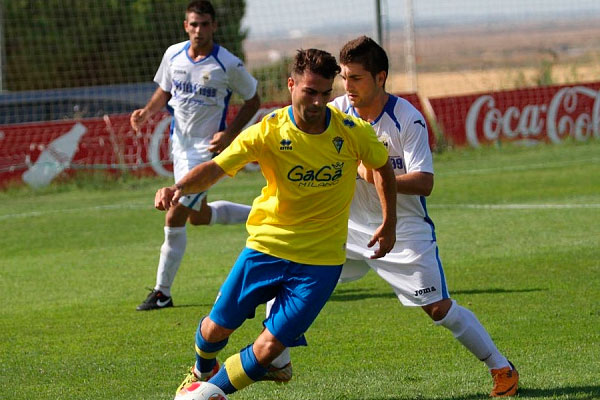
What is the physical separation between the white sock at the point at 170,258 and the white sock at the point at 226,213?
82cm

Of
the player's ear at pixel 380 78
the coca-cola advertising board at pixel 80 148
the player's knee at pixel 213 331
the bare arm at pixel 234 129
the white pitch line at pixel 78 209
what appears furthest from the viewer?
the coca-cola advertising board at pixel 80 148

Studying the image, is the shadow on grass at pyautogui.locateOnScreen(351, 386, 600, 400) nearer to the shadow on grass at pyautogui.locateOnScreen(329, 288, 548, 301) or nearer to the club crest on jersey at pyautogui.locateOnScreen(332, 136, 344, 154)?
the club crest on jersey at pyautogui.locateOnScreen(332, 136, 344, 154)

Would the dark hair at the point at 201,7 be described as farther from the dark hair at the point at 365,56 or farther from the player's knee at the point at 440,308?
the player's knee at the point at 440,308

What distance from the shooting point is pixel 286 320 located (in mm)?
4988

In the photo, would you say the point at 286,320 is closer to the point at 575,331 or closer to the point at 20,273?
the point at 575,331

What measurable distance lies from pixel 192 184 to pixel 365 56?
136 cm

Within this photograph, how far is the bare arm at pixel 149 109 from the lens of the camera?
8602 millimetres

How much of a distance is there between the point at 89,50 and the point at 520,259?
17.7 m

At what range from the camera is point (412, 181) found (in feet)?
18.4

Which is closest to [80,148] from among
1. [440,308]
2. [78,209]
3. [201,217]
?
[78,209]

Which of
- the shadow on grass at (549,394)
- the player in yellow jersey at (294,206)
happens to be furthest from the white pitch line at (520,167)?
the player in yellow jersey at (294,206)

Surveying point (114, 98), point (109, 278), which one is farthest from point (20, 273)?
point (114, 98)

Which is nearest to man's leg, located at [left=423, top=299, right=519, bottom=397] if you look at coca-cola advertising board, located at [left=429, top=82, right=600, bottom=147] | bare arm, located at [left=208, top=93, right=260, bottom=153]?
bare arm, located at [left=208, top=93, right=260, bottom=153]

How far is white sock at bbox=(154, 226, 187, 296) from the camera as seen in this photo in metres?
8.30
